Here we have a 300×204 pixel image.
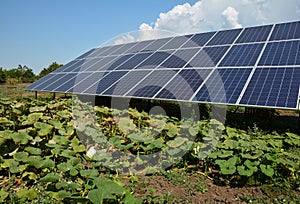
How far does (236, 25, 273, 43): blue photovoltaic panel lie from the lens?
1069 cm

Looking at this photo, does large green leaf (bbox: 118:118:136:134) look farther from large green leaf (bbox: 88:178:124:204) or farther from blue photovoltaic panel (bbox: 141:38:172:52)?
blue photovoltaic panel (bbox: 141:38:172:52)

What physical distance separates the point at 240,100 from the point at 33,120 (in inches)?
214

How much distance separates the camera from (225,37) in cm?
1191

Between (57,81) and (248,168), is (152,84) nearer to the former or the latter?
(248,168)

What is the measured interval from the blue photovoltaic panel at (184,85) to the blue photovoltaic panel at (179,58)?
0.98 metres

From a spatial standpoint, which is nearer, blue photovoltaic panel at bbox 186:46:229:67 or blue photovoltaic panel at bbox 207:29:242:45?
blue photovoltaic panel at bbox 186:46:229:67

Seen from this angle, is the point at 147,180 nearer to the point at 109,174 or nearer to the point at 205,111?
the point at 109,174

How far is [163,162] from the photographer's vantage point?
5.43 m

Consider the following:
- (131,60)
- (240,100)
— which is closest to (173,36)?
(131,60)

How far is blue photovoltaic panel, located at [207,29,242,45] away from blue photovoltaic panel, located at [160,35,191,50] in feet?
5.59

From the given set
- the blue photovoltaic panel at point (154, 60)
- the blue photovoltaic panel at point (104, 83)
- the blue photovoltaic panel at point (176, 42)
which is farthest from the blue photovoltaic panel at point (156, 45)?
the blue photovoltaic panel at point (104, 83)

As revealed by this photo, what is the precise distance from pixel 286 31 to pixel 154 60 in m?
5.68

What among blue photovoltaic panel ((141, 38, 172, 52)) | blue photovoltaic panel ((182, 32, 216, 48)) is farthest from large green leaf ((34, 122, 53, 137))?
blue photovoltaic panel ((141, 38, 172, 52))

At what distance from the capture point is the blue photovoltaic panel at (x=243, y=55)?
356 inches
